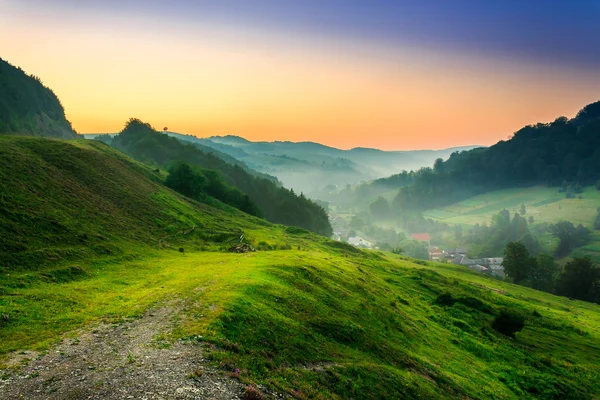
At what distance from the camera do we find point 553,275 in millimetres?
124312

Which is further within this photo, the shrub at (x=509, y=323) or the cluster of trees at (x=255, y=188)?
the cluster of trees at (x=255, y=188)

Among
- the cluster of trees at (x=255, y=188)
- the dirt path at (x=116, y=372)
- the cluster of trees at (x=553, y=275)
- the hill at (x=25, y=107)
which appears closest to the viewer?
the dirt path at (x=116, y=372)

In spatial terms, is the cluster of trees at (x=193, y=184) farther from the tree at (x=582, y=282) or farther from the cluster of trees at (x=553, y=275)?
the tree at (x=582, y=282)

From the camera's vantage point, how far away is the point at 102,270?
34.9 m

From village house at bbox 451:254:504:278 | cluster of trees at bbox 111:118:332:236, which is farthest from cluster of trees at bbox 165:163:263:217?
village house at bbox 451:254:504:278

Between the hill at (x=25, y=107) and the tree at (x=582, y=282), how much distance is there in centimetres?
20475

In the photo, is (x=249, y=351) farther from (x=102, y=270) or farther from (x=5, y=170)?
(x=5, y=170)

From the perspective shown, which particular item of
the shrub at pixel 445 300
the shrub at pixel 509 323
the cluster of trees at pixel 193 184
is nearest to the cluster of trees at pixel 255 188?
the cluster of trees at pixel 193 184

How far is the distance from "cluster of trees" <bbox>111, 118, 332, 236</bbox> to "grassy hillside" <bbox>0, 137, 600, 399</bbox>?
275 ft

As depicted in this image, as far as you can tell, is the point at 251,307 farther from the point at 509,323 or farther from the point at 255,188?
the point at 255,188

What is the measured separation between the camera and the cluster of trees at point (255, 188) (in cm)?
15400

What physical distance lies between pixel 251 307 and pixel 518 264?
12189cm

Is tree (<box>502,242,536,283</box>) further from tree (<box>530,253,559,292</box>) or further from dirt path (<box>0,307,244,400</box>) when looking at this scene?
dirt path (<box>0,307,244,400</box>)

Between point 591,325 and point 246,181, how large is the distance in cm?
14323
